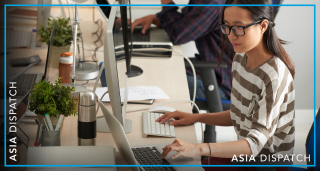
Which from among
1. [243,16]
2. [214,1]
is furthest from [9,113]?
[214,1]

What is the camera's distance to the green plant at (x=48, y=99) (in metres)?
0.71

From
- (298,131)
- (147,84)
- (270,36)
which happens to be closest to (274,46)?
(270,36)

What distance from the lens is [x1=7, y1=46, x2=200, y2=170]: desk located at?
0.86 meters

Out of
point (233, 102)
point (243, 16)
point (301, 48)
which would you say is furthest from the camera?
point (301, 48)

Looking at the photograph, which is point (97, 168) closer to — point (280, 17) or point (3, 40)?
point (3, 40)

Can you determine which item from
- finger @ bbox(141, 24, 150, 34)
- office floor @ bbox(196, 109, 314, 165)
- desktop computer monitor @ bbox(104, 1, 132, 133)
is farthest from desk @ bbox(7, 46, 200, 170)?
office floor @ bbox(196, 109, 314, 165)

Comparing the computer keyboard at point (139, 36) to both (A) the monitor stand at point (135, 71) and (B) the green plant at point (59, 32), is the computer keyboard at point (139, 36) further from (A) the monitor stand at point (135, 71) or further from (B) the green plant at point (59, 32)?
(B) the green plant at point (59, 32)

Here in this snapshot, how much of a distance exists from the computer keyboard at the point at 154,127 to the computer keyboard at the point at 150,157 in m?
0.09

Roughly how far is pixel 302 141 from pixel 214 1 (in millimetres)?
1255

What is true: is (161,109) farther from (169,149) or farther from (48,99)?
(48,99)

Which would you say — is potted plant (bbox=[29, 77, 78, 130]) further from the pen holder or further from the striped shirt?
the striped shirt

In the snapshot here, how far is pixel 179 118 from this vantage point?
1.00 meters

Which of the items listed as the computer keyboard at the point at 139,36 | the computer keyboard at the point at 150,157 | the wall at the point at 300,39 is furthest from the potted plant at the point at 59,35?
the wall at the point at 300,39

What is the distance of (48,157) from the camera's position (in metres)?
0.68
